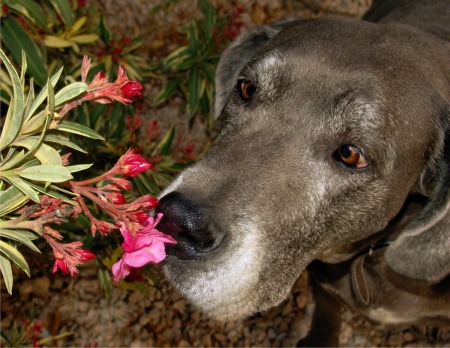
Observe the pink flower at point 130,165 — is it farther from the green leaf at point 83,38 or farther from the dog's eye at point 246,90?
the green leaf at point 83,38

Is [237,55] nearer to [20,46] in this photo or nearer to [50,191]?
[20,46]

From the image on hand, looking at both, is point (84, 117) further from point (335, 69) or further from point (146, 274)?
point (335, 69)

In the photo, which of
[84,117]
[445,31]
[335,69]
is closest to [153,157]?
[84,117]

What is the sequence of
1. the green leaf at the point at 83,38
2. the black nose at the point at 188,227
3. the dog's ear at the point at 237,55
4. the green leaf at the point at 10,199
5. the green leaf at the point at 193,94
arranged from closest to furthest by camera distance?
the green leaf at the point at 10,199
the black nose at the point at 188,227
the dog's ear at the point at 237,55
the green leaf at the point at 83,38
the green leaf at the point at 193,94

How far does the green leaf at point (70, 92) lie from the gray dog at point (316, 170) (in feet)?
2.05

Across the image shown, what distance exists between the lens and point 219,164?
7.90 ft

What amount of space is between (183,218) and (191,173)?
0.27 metres

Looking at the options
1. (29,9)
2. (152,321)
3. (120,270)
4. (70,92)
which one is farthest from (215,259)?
(152,321)

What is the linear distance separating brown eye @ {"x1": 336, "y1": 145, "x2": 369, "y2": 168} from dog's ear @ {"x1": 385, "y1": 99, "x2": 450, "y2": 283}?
0.44 meters

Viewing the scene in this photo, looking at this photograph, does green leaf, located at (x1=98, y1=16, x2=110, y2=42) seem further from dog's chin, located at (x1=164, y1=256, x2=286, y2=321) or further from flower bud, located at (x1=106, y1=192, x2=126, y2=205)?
flower bud, located at (x1=106, y1=192, x2=126, y2=205)

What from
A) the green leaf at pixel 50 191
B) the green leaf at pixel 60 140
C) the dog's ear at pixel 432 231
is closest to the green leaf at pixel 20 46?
the green leaf at pixel 60 140

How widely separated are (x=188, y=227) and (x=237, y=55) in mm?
1622

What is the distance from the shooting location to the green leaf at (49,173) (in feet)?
5.34

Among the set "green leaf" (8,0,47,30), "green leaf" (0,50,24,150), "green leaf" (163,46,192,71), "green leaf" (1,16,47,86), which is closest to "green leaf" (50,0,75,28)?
"green leaf" (8,0,47,30)
